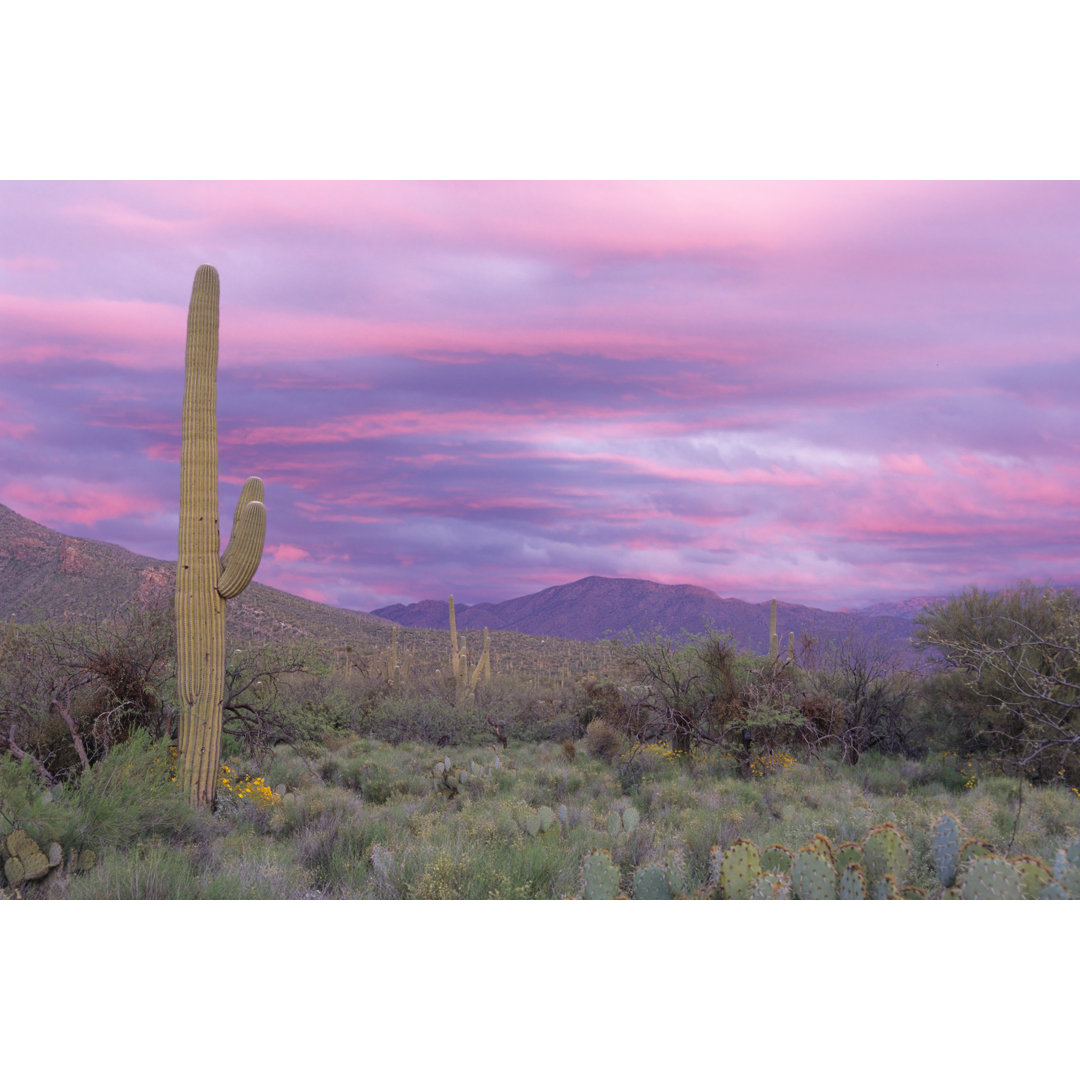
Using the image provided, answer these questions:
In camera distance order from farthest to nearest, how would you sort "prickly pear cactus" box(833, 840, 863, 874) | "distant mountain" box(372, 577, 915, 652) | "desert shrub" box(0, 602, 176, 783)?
"distant mountain" box(372, 577, 915, 652)
"desert shrub" box(0, 602, 176, 783)
"prickly pear cactus" box(833, 840, 863, 874)

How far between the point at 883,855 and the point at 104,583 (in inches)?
1740

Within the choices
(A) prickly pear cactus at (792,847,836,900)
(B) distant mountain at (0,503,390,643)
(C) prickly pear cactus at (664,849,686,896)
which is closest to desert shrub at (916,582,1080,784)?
(A) prickly pear cactus at (792,847,836,900)

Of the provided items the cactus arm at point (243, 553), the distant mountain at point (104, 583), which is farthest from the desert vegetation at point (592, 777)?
the distant mountain at point (104, 583)

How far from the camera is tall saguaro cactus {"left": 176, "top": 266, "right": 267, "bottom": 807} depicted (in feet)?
29.5

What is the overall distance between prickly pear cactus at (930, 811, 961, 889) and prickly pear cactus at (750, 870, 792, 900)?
1197 millimetres

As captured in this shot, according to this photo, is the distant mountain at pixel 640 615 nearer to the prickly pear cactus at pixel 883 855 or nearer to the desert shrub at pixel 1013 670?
the desert shrub at pixel 1013 670

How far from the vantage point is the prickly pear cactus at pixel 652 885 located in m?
5.61

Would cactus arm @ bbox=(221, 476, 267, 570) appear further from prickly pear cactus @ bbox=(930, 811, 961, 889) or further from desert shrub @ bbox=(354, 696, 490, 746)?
desert shrub @ bbox=(354, 696, 490, 746)

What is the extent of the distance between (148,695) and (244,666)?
1941 millimetres

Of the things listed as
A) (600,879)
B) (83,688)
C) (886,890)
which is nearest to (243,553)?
(83,688)

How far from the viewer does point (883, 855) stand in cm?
566

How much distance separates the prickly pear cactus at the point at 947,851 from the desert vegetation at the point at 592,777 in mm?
33

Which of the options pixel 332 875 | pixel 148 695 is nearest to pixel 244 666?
pixel 148 695

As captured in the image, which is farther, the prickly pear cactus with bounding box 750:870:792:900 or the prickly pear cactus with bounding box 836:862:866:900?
the prickly pear cactus with bounding box 750:870:792:900
